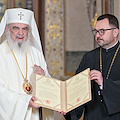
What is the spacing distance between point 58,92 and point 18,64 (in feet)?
2.62

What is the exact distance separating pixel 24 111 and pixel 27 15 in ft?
4.32

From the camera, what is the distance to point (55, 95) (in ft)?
11.2

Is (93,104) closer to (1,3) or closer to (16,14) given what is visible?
(16,14)

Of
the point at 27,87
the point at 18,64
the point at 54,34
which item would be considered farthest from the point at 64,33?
the point at 27,87

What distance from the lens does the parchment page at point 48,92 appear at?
3.40 metres

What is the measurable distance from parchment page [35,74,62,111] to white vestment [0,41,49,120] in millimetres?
208

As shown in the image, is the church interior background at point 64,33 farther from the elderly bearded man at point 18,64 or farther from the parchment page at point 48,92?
the parchment page at point 48,92

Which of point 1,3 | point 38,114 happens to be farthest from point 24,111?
point 1,3

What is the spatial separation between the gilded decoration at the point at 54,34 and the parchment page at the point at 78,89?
4.51 metres

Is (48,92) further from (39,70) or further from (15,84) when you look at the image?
(15,84)

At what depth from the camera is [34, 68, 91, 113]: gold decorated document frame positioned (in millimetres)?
3367

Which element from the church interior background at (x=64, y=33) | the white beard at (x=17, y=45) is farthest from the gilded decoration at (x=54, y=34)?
the white beard at (x=17, y=45)

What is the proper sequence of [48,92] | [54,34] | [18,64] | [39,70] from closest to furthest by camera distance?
[48,92]
[39,70]
[18,64]
[54,34]

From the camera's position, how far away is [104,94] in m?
3.39
